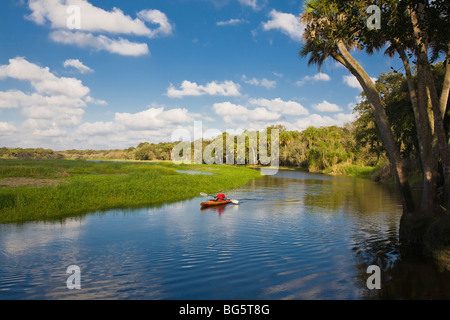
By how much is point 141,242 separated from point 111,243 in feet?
3.70

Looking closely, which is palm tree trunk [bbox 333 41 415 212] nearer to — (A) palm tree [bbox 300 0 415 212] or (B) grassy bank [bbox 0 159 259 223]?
(A) palm tree [bbox 300 0 415 212]

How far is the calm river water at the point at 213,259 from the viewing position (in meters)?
7.73

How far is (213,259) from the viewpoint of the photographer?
33.6 feet

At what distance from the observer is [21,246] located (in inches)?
460

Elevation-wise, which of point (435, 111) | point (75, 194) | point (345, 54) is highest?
point (345, 54)

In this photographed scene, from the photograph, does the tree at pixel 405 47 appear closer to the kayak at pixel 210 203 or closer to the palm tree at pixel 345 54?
the palm tree at pixel 345 54

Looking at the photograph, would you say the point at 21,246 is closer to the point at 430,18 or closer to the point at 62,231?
the point at 62,231

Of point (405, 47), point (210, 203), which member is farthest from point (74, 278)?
point (210, 203)

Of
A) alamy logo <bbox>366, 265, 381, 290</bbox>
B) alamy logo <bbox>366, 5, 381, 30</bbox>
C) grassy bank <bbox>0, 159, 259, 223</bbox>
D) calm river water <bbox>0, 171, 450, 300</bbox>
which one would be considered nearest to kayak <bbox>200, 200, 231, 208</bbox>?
calm river water <bbox>0, 171, 450, 300</bbox>

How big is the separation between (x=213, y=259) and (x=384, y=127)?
7.46 metres

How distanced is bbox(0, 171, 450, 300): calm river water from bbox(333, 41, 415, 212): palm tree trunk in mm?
2011

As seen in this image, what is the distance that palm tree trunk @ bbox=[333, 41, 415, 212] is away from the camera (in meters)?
11.3

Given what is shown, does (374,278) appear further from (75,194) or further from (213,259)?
(75,194)

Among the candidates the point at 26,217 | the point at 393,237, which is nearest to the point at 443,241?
the point at 393,237
